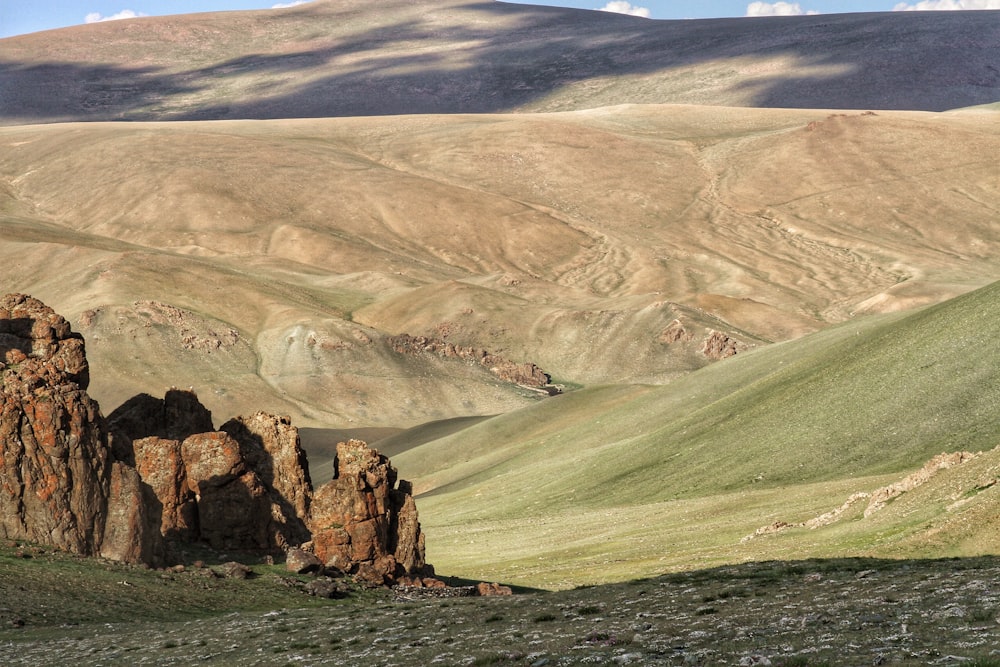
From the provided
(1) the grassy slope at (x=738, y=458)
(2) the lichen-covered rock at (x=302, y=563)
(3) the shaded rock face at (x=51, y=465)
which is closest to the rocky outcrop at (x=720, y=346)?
(1) the grassy slope at (x=738, y=458)

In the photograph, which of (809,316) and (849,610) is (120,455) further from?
(809,316)

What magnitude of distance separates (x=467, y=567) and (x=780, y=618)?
36.0 meters

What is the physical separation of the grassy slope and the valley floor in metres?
A: 8.41

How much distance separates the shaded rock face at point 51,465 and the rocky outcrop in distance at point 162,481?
0.04 metres

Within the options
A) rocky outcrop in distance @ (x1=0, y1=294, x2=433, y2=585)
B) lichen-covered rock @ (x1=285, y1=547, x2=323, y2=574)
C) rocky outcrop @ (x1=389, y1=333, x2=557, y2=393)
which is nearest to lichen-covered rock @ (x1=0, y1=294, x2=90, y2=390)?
rocky outcrop in distance @ (x1=0, y1=294, x2=433, y2=585)

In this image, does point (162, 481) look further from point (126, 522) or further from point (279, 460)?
point (279, 460)

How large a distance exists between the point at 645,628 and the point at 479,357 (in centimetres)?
13818

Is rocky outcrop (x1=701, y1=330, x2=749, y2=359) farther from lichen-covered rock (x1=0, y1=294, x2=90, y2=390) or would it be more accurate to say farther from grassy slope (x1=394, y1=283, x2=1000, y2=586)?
lichen-covered rock (x1=0, y1=294, x2=90, y2=390)

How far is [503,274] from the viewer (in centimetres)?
18725

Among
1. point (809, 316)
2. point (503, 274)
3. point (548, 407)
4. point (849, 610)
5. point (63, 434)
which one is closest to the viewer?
point (849, 610)

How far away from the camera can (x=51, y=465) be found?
→ 37750 millimetres

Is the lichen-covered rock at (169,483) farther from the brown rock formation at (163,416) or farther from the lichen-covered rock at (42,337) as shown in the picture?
the brown rock formation at (163,416)

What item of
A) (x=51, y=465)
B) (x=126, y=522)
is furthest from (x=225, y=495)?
(x=51, y=465)

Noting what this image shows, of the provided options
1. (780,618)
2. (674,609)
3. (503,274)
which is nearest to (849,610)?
(780,618)
